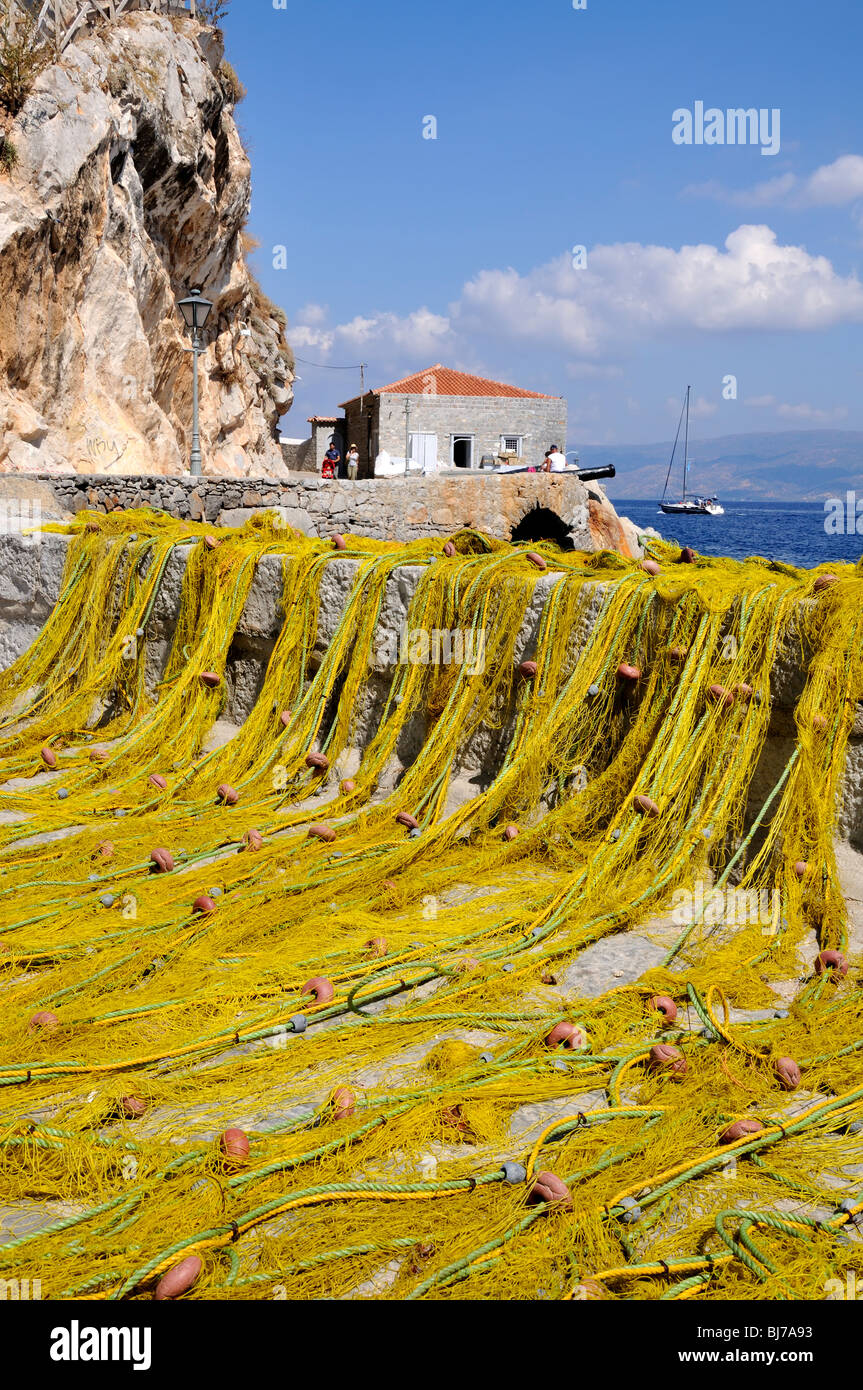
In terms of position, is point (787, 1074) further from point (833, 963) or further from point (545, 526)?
point (545, 526)

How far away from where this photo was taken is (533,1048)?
8.45ft

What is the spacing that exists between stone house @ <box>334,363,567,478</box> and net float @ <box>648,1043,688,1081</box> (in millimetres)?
35778

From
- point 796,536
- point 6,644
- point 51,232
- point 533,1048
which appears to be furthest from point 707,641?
point 796,536

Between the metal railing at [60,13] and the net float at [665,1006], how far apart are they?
18.0 meters

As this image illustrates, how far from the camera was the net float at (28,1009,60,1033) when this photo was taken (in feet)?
8.39

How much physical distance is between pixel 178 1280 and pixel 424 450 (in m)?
37.4

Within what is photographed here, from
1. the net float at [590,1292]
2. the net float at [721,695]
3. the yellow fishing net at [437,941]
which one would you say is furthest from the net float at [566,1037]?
the net float at [721,695]

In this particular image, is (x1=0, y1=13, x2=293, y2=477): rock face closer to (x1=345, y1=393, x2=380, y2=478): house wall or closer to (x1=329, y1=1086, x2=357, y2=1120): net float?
(x1=329, y1=1086, x2=357, y2=1120): net float

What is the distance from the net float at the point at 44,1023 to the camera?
2557mm

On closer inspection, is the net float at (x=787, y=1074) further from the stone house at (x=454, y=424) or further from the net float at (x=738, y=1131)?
the stone house at (x=454, y=424)

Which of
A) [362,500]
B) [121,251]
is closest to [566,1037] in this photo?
[362,500]

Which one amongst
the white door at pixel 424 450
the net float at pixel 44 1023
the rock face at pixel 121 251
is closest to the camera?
the net float at pixel 44 1023

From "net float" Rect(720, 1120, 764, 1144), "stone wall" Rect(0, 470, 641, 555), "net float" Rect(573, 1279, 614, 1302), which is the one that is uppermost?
"stone wall" Rect(0, 470, 641, 555)

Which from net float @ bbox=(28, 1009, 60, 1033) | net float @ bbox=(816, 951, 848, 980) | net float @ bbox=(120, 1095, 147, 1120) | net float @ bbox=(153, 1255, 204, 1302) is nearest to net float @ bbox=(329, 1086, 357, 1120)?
net float @ bbox=(120, 1095, 147, 1120)
